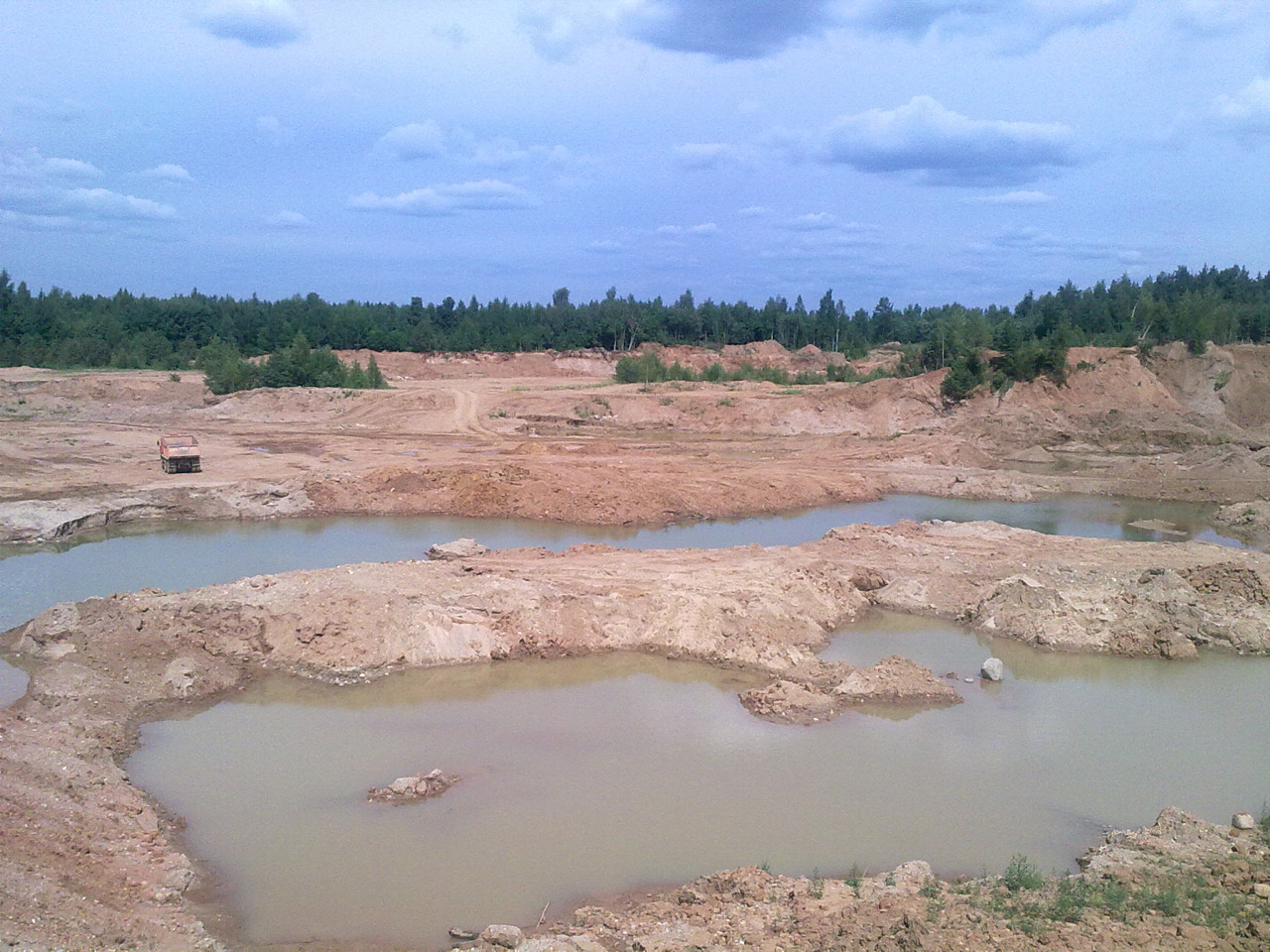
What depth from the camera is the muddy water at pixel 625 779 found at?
26.1 feet

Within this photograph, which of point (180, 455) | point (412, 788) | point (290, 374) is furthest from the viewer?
point (290, 374)

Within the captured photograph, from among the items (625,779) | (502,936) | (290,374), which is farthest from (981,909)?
(290,374)

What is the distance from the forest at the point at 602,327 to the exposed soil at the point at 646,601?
6.23m

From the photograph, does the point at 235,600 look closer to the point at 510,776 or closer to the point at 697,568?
→ the point at 510,776

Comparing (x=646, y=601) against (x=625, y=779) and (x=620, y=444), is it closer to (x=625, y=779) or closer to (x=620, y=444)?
(x=625, y=779)

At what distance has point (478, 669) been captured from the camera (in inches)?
486

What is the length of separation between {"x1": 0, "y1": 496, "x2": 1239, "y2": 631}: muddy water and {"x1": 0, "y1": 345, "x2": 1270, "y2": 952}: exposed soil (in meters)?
0.87

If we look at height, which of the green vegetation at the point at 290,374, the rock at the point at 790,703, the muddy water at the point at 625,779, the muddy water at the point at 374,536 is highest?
the green vegetation at the point at 290,374

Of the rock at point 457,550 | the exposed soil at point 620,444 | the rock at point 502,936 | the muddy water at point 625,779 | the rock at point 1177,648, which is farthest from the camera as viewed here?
the exposed soil at point 620,444

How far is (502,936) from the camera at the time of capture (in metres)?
6.70

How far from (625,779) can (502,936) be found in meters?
2.95

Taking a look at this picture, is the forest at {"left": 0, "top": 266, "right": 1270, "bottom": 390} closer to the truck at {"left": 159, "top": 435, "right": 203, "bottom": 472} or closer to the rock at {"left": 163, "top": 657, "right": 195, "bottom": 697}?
the truck at {"left": 159, "top": 435, "right": 203, "bottom": 472}

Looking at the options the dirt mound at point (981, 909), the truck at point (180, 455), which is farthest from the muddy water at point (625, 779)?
the truck at point (180, 455)

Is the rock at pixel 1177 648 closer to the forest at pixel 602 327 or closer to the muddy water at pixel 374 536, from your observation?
the muddy water at pixel 374 536
